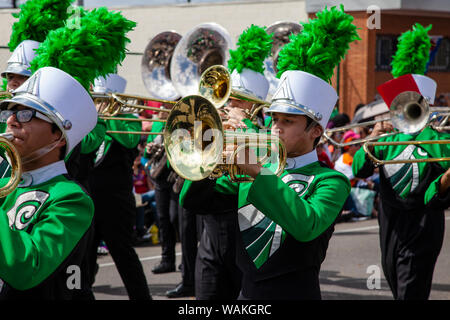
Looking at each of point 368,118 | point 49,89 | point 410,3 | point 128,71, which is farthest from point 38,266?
point 410,3

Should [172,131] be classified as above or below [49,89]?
below

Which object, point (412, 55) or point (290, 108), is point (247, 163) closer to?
point (290, 108)

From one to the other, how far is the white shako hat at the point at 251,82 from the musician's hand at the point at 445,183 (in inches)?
50.0

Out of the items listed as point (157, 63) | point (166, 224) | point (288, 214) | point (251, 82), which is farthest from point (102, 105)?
point (288, 214)

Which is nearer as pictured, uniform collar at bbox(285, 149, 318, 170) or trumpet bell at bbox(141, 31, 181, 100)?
uniform collar at bbox(285, 149, 318, 170)

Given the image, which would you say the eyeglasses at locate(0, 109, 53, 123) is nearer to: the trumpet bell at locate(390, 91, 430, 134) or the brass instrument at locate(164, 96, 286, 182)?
the brass instrument at locate(164, 96, 286, 182)

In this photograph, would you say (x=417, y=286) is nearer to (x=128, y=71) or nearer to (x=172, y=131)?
(x=172, y=131)

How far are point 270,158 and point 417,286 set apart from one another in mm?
2243

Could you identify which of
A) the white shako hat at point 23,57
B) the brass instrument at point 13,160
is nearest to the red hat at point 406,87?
the white shako hat at point 23,57

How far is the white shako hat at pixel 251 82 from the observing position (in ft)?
14.9

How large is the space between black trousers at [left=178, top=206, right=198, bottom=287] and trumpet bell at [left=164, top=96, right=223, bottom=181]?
10.0 ft

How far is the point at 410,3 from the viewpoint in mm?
14797

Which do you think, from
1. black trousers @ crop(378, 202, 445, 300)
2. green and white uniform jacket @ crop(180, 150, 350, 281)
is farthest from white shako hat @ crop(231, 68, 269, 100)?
green and white uniform jacket @ crop(180, 150, 350, 281)

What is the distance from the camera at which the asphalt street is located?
5.92 m
